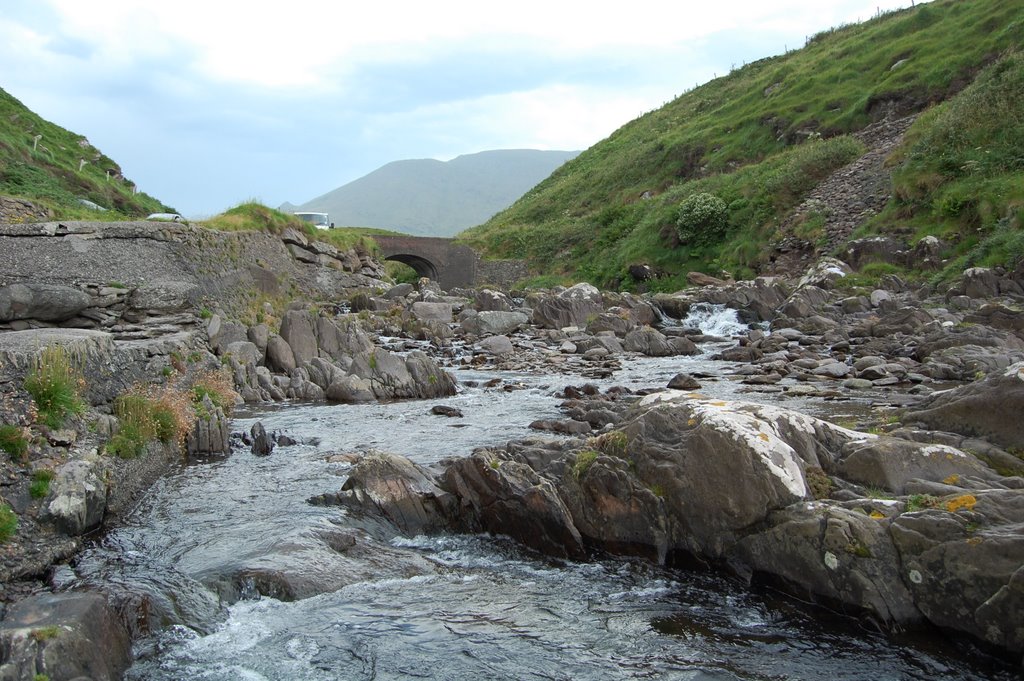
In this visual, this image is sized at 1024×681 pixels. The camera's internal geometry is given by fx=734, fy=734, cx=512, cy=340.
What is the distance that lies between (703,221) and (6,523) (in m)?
45.9

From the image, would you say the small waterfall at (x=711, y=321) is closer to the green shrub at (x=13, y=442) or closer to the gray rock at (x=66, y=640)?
the green shrub at (x=13, y=442)

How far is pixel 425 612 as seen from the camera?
7.57m

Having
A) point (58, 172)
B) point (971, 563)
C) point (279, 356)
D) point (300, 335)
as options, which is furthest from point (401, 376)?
point (58, 172)

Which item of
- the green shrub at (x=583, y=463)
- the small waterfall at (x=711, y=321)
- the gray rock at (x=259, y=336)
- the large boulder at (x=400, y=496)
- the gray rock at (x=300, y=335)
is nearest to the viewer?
the green shrub at (x=583, y=463)

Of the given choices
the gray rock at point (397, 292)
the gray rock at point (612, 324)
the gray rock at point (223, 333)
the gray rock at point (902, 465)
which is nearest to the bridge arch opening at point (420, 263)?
the gray rock at point (397, 292)

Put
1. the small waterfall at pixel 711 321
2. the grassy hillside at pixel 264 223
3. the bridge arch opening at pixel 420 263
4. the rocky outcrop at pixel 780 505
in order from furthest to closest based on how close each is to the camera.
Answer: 1. the bridge arch opening at pixel 420 263
2. the small waterfall at pixel 711 321
3. the grassy hillside at pixel 264 223
4. the rocky outcrop at pixel 780 505

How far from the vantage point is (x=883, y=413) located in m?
14.6

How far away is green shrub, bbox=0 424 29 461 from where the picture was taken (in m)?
8.91

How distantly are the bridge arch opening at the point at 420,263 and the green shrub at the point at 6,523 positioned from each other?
52.9 m

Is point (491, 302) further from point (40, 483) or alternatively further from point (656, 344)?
point (40, 483)

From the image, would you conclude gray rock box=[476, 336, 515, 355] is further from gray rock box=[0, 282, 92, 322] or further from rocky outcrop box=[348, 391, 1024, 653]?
rocky outcrop box=[348, 391, 1024, 653]

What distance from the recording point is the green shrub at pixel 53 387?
1008cm

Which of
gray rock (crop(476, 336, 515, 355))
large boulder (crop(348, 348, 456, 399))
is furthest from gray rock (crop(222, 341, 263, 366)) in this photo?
gray rock (crop(476, 336, 515, 355))

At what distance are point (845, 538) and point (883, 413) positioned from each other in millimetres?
8516
